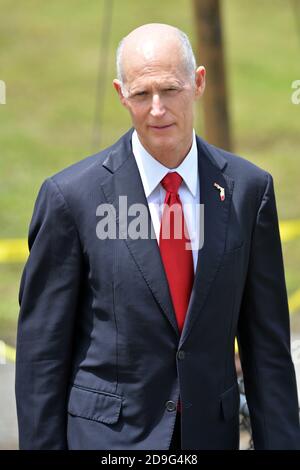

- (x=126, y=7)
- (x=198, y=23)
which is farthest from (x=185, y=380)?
(x=126, y=7)

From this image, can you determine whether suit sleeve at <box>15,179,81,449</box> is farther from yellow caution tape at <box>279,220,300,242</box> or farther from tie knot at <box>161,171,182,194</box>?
yellow caution tape at <box>279,220,300,242</box>

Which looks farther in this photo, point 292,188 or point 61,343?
point 292,188

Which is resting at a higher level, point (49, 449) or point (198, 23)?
point (198, 23)

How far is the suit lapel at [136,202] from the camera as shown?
3.05 m

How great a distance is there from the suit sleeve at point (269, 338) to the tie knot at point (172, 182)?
1.00ft

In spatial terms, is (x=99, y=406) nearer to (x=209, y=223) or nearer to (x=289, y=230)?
(x=209, y=223)

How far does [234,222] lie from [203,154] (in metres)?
0.26

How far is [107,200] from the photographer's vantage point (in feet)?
10.2

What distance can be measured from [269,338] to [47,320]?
74 cm

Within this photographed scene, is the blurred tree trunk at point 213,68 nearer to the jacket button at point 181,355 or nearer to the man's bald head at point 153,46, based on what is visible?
the man's bald head at point 153,46

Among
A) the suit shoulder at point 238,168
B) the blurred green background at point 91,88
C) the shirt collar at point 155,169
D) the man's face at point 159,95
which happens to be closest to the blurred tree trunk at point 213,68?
the blurred green background at point 91,88

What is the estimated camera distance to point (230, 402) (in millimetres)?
3275

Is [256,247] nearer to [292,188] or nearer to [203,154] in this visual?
[203,154]

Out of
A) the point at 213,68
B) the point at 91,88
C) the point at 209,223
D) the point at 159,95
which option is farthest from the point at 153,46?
the point at 91,88
